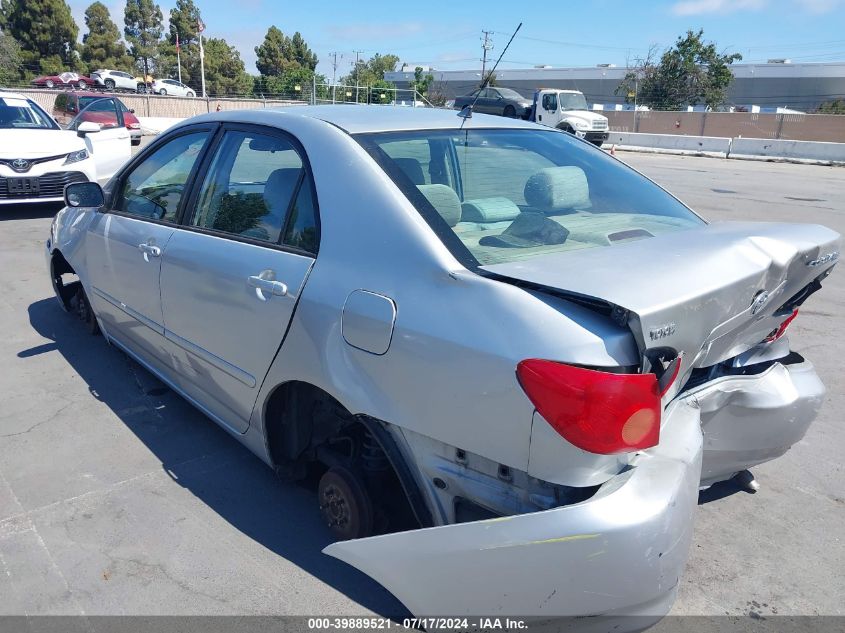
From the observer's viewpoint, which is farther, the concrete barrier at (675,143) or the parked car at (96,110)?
the concrete barrier at (675,143)

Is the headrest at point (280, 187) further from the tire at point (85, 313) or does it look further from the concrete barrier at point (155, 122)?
the concrete barrier at point (155, 122)

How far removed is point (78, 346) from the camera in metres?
4.92

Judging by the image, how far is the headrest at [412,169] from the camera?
2.51 metres

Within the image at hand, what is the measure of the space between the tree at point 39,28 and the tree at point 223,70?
44.7 feet

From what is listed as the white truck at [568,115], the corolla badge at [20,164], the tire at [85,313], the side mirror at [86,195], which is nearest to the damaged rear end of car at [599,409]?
the side mirror at [86,195]

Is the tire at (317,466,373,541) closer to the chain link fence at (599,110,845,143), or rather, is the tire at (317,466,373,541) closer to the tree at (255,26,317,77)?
the chain link fence at (599,110,845,143)

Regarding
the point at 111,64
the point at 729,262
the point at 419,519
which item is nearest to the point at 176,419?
the point at 419,519

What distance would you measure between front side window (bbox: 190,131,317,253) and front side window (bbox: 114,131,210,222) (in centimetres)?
27

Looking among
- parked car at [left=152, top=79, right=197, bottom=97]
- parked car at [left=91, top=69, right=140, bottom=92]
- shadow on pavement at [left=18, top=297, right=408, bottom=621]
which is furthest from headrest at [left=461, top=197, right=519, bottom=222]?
parked car at [left=152, top=79, right=197, bottom=97]

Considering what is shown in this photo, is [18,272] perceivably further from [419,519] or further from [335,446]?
[419,519]

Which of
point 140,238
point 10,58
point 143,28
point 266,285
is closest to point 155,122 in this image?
point 10,58

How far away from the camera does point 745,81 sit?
2778 inches

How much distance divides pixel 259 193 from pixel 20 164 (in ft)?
25.5

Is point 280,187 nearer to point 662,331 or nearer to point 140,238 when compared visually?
point 140,238
